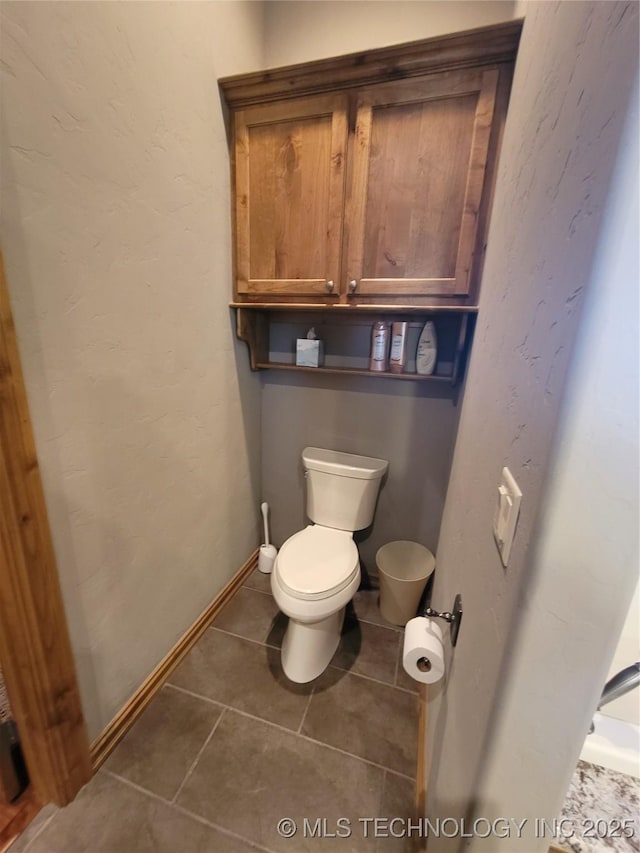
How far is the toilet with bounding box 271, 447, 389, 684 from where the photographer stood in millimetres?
1351

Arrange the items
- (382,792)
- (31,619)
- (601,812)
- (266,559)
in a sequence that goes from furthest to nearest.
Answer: (266,559)
(382,792)
(31,619)
(601,812)

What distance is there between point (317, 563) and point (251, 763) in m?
0.66

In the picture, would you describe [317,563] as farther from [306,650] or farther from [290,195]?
[290,195]

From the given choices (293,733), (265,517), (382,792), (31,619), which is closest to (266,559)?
(265,517)

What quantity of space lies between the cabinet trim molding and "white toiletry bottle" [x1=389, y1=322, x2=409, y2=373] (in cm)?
84

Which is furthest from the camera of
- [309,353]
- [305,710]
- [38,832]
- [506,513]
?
[309,353]

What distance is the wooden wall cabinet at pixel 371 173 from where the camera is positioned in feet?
3.90

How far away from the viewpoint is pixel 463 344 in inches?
56.5

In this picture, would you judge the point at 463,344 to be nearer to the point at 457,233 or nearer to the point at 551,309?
the point at 457,233

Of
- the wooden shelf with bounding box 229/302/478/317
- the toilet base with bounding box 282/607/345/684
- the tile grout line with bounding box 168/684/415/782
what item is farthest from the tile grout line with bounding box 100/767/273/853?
the wooden shelf with bounding box 229/302/478/317

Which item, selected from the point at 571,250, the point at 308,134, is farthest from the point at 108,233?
the point at 571,250

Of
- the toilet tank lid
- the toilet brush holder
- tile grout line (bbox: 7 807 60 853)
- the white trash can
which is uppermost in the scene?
the toilet tank lid

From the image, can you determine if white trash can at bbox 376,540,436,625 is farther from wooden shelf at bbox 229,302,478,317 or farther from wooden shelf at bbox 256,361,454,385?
wooden shelf at bbox 229,302,478,317

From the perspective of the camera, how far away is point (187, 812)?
1.04 m
